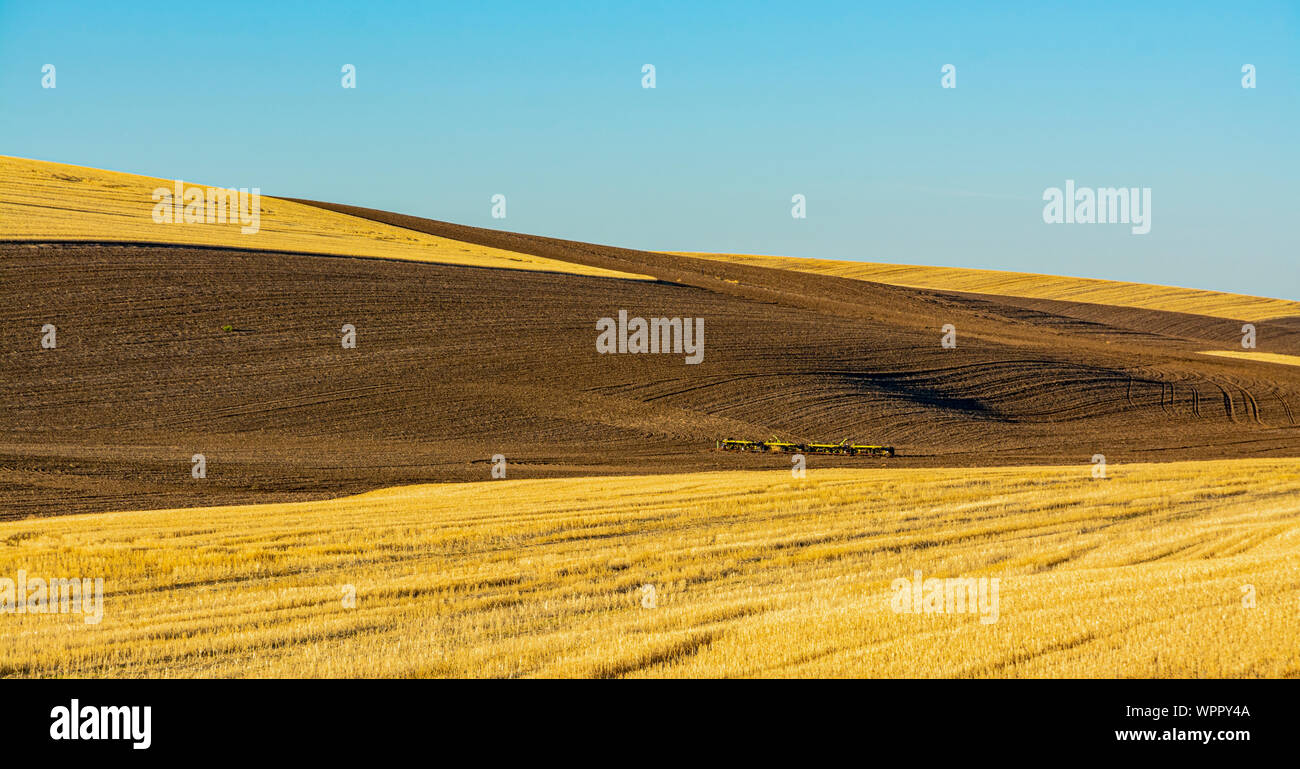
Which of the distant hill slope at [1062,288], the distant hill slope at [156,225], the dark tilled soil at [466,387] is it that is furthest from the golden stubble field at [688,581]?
the distant hill slope at [1062,288]

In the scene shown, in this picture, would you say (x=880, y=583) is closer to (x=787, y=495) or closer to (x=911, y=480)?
(x=787, y=495)

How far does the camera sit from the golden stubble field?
30.1ft

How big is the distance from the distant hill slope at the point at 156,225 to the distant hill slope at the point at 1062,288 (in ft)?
157

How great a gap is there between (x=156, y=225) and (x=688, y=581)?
195ft

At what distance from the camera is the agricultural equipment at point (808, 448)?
39.8 metres

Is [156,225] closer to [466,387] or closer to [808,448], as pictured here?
[466,387]

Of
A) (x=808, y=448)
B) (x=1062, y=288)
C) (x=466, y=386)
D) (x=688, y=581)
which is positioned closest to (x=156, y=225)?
(x=466, y=386)

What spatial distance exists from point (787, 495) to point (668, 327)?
35553 millimetres

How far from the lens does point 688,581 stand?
14.5 metres

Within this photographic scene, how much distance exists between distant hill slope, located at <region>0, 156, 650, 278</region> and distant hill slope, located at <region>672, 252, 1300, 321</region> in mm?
47815

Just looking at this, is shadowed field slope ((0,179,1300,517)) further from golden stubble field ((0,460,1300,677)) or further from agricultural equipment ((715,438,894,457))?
golden stubble field ((0,460,1300,677))

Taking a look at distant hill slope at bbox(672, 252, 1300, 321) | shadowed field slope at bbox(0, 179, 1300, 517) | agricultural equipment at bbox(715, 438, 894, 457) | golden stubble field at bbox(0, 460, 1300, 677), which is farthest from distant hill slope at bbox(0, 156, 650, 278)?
distant hill slope at bbox(672, 252, 1300, 321)

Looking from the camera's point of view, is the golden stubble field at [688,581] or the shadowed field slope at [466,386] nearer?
the golden stubble field at [688,581]

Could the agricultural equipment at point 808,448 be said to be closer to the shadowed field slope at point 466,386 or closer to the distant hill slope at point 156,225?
the shadowed field slope at point 466,386
